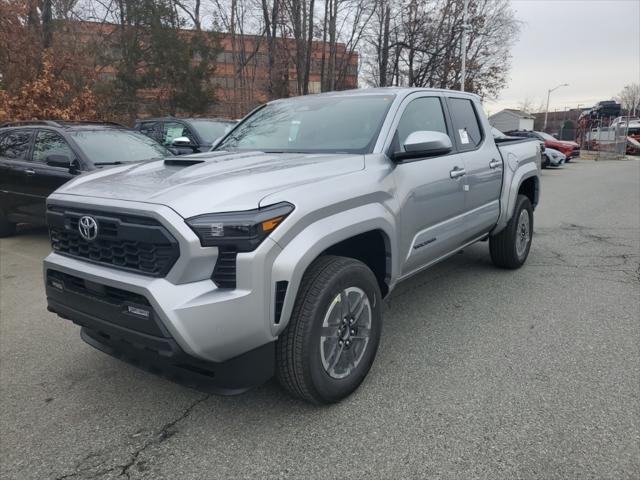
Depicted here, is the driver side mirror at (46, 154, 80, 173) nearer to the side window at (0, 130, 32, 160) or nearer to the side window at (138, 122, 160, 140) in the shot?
the side window at (0, 130, 32, 160)

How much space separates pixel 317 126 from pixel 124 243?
1.81 m

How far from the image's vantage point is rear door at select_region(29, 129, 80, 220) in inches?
247

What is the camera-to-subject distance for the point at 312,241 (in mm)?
2467

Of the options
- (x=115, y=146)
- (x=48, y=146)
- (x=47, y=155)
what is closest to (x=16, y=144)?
(x=48, y=146)

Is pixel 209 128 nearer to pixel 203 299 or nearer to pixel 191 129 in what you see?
pixel 191 129

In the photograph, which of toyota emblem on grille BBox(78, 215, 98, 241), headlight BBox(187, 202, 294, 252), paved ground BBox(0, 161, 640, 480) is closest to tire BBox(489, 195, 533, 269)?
paved ground BBox(0, 161, 640, 480)

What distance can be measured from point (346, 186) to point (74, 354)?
2422mm

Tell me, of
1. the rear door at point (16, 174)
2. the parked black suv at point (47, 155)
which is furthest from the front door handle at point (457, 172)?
the rear door at point (16, 174)

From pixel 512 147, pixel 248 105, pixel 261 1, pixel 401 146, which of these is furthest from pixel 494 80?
pixel 401 146

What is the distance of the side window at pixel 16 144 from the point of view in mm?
6988

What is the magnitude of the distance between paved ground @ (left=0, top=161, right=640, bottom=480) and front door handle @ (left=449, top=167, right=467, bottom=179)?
1.22m

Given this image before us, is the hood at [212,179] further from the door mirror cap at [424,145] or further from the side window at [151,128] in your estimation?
the side window at [151,128]

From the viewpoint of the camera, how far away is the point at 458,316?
419 centimetres

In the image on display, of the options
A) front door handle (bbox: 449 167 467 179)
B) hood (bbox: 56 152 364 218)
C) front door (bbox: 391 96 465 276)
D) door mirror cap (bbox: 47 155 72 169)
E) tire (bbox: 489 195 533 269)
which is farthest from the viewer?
door mirror cap (bbox: 47 155 72 169)
